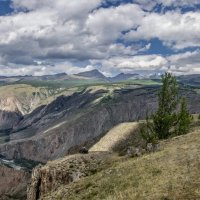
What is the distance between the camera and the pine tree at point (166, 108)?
71125mm

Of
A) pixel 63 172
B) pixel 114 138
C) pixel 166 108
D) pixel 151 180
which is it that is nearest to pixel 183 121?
pixel 166 108

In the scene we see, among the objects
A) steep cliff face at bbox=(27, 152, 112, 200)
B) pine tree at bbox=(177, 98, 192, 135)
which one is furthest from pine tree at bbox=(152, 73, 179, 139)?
steep cliff face at bbox=(27, 152, 112, 200)

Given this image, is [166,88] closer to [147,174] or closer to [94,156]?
[94,156]

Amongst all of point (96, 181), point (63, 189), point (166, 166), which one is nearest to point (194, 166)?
point (166, 166)

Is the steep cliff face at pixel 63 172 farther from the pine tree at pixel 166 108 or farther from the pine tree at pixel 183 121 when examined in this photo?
the pine tree at pixel 183 121

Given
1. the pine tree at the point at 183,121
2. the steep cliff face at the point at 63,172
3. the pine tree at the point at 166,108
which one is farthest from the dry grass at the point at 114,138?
the steep cliff face at the point at 63,172

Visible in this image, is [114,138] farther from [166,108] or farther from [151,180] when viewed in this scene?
[151,180]

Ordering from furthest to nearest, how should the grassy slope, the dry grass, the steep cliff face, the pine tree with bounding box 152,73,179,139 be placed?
1. the dry grass
2. the pine tree with bounding box 152,73,179,139
3. the steep cliff face
4. the grassy slope

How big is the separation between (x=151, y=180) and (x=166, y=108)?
41.4 metres

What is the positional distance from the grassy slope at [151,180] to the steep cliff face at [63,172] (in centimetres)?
874

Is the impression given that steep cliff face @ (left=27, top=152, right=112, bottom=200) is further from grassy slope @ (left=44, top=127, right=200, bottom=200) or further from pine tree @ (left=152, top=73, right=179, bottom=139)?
pine tree @ (left=152, top=73, right=179, bottom=139)

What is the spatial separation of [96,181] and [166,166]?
23.4 ft

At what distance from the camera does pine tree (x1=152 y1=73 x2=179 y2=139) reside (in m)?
71.1

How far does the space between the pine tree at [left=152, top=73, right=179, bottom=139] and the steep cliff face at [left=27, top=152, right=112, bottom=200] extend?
1197cm
